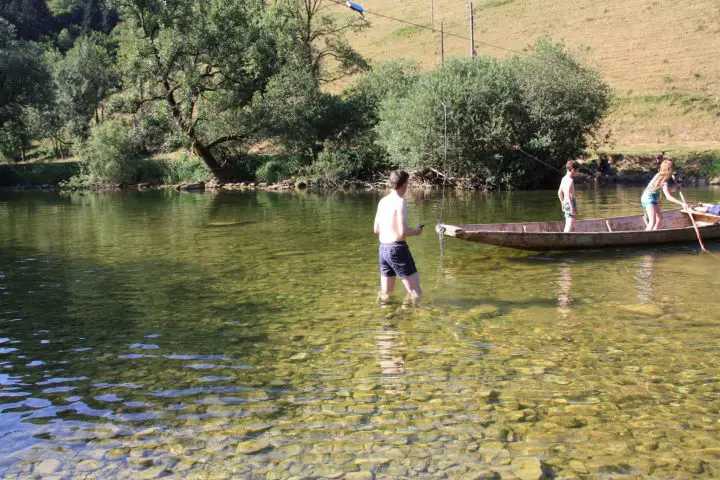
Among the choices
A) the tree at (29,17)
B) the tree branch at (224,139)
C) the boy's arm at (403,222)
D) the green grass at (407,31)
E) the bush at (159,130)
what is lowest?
the boy's arm at (403,222)

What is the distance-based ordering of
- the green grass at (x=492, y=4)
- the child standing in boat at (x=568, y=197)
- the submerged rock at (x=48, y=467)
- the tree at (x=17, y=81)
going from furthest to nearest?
the green grass at (x=492, y=4) → the tree at (x=17, y=81) → the child standing in boat at (x=568, y=197) → the submerged rock at (x=48, y=467)

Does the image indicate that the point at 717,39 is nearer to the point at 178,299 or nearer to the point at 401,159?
the point at 401,159

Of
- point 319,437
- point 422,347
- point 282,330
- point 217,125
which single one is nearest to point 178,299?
point 282,330

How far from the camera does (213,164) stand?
4625 centimetres

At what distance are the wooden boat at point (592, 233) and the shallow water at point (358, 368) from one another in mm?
326

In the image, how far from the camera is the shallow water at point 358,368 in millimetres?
5027

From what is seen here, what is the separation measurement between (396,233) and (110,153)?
41.1 m

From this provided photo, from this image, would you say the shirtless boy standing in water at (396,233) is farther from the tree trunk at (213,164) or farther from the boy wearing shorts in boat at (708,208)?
the tree trunk at (213,164)

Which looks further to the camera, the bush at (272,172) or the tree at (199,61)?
the bush at (272,172)

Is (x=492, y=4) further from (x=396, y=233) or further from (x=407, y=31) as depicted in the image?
(x=396, y=233)

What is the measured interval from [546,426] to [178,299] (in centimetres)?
678

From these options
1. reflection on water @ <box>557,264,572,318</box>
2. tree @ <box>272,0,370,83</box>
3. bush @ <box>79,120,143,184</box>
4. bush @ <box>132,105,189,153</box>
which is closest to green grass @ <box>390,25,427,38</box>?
tree @ <box>272,0,370,83</box>

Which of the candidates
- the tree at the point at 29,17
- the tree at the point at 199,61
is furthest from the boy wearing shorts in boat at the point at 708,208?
the tree at the point at 29,17

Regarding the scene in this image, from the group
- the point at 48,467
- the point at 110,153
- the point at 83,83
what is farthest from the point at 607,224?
A: the point at 83,83
